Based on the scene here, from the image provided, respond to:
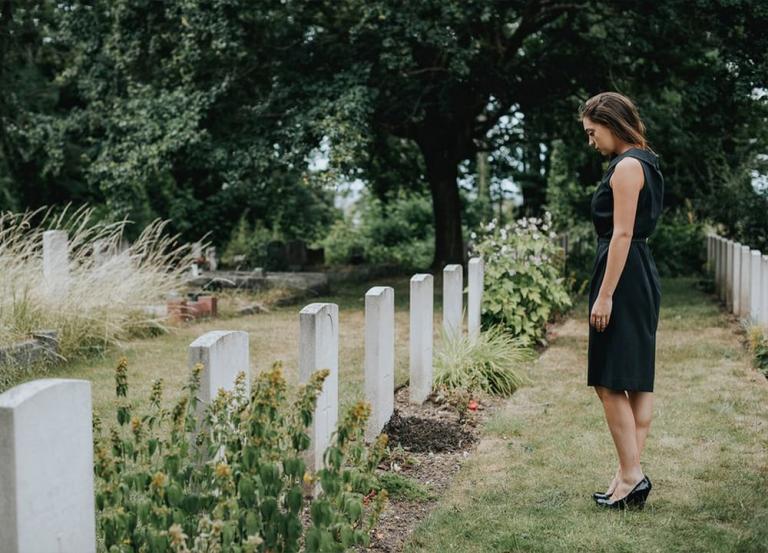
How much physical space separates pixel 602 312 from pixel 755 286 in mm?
6289

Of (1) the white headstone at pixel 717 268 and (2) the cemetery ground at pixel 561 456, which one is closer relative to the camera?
(2) the cemetery ground at pixel 561 456

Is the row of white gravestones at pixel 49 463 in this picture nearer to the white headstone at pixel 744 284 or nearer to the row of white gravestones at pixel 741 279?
the row of white gravestones at pixel 741 279

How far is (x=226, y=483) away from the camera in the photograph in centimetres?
313

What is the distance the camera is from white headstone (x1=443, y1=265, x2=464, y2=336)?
7.96 metres

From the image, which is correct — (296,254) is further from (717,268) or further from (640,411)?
(640,411)

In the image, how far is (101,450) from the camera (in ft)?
10.4

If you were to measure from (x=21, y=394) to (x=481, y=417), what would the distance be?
4875 millimetres

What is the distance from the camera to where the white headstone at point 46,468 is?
8.30 ft

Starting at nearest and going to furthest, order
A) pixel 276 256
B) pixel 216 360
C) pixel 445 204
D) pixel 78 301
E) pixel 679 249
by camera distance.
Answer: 1. pixel 216 360
2. pixel 78 301
3. pixel 276 256
4. pixel 445 204
5. pixel 679 249

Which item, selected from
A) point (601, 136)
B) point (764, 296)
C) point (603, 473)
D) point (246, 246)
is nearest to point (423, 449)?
point (603, 473)

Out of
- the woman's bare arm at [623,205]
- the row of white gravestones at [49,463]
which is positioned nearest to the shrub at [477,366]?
the woman's bare arm at [623,205]

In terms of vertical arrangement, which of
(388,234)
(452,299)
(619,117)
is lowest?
(452,299)

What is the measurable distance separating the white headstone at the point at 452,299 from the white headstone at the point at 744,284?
4.76 meters

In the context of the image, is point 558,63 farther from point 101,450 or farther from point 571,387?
point 101,450
